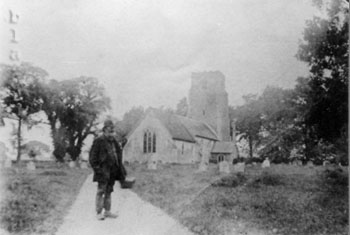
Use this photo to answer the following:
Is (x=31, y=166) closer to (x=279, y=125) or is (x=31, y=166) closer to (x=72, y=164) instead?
(x=72, y=164)

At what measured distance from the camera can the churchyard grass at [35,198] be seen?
9.72 feet

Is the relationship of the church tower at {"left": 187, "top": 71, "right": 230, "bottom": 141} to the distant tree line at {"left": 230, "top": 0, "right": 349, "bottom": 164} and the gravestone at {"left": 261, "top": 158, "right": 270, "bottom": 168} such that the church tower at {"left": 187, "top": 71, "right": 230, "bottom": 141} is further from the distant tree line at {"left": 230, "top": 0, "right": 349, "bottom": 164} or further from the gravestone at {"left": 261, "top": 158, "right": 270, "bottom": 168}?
the gravestone at {"left": 261, "top": 158, "right": 270, "bottom": 168}

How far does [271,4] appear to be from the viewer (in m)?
3.19

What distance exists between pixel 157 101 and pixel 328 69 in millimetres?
1458

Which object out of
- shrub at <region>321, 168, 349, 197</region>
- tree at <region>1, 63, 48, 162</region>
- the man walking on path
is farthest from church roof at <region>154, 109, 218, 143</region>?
shrub at <region>321, 168, 349, 197</region>

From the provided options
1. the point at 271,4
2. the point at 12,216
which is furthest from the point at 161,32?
the point at 12,216

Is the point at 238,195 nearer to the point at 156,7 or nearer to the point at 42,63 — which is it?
the point at 156,7

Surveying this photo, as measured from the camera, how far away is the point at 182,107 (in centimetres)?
371

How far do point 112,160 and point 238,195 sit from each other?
1.04 m

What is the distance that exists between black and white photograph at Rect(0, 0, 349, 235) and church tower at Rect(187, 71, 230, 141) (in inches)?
1.2

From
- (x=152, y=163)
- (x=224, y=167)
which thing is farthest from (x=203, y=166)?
(x=152, y=163)

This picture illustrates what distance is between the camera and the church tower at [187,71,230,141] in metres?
3.28

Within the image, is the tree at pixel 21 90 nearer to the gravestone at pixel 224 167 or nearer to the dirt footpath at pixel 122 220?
the dirt footpath at pixel 122 220

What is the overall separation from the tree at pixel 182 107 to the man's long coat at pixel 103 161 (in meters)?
0.69
